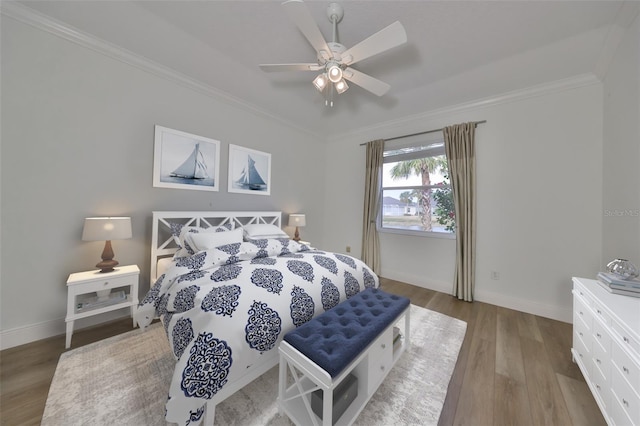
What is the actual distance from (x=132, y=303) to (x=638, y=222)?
431cm

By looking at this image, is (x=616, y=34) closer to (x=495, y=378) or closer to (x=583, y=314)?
(x=583, y=314)

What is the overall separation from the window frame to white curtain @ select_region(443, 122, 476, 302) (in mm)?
211

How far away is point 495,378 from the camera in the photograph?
5.05 feet

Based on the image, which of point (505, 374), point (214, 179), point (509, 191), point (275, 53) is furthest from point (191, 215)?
point (509, 191)

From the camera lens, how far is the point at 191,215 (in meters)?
2.60

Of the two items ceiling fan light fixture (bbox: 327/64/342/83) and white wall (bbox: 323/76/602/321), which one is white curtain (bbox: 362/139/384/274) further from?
ceiling fan light fixture (bbox: 327/64/342/83)

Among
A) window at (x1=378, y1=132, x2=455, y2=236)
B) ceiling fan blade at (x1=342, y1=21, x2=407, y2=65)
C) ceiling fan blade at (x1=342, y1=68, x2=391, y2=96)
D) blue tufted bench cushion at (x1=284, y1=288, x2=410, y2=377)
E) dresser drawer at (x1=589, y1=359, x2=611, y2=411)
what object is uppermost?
ceiling fan blade at (x1=342, y1=21, x2=407, y2=65)

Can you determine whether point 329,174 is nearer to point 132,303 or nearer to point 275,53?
point 275,53

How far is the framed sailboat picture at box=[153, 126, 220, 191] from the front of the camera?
2426mm

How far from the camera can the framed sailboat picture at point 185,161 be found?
2.43 metres

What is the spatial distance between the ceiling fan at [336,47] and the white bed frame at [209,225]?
1.89 metres

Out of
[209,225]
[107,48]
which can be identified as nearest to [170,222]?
[209,225]

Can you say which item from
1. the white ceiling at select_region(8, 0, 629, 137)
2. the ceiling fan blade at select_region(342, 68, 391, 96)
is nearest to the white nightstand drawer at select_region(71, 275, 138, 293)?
the white ceiling at select_region(8, 0, 629, 137)

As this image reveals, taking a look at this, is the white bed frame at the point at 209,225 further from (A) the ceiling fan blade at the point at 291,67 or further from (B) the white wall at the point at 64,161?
(A) the ceiling fan blade at the point at 291,67
